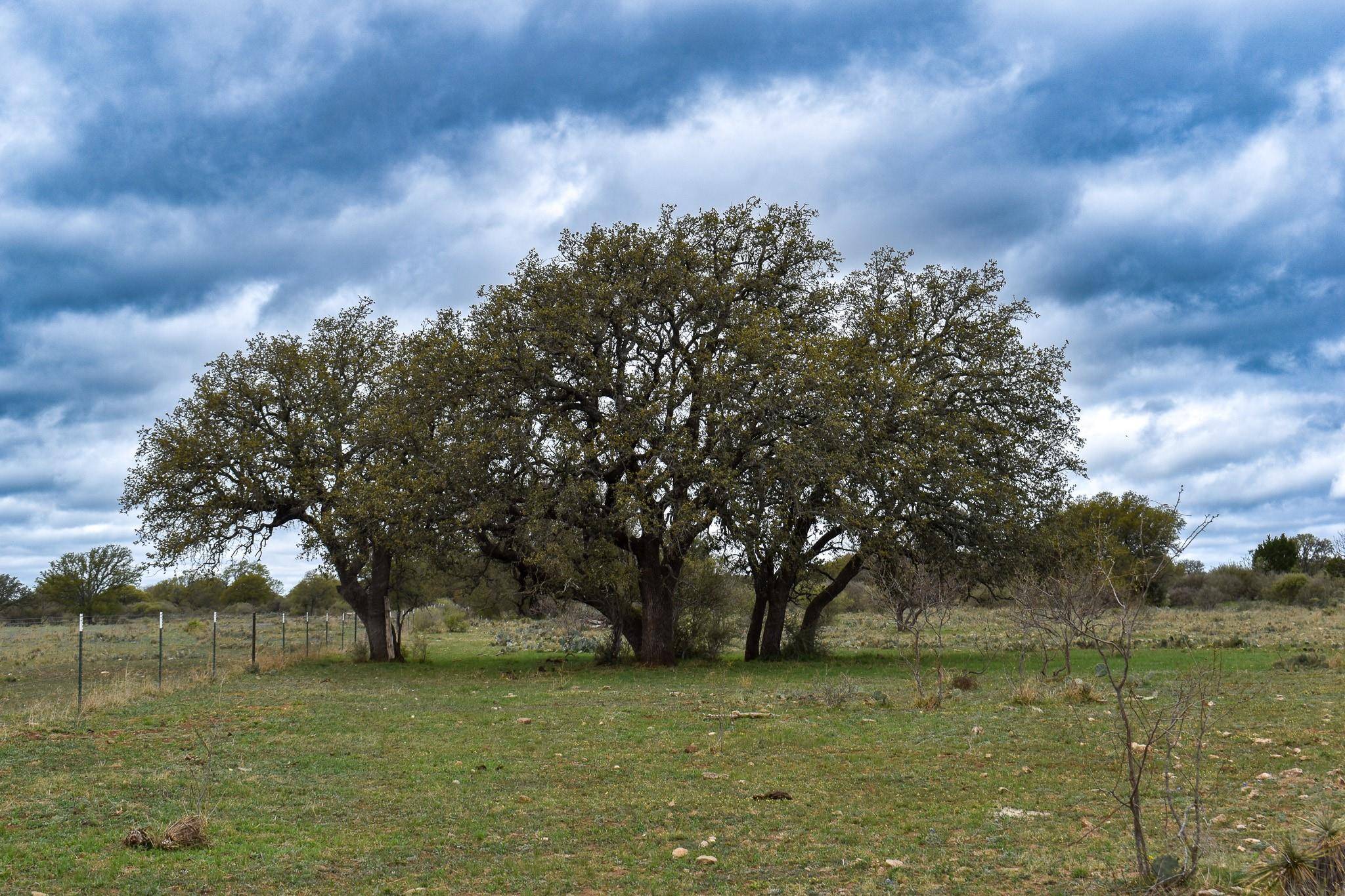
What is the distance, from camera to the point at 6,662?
3538cm

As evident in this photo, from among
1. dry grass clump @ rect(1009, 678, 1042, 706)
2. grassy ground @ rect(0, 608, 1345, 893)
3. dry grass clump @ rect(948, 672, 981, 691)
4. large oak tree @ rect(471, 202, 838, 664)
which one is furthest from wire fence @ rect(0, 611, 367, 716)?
dry grass clump @ rect(948, 672, 981, 691)

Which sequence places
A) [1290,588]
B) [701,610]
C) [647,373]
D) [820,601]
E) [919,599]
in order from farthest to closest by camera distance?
[1290,588] → [701,610] → [820,601] → [647,373] → [919,599]

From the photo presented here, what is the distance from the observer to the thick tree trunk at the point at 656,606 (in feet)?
94.3

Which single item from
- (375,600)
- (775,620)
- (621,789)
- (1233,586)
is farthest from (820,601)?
(1233,586)

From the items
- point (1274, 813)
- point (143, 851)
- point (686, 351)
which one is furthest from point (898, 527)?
point (143, 851)

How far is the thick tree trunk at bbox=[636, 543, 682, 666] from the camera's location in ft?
94.3

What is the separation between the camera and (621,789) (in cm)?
1112

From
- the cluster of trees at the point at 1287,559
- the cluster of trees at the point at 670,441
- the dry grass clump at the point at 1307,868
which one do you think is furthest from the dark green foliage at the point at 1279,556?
the dry grass clump at the point at 1307,868

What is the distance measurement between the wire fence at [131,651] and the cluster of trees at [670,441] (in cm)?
434

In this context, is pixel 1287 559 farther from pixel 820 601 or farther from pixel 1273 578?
pixel 820 601

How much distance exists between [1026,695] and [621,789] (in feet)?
28.4

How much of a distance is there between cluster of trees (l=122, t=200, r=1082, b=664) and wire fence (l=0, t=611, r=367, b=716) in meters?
4.34

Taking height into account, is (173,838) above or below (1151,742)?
below

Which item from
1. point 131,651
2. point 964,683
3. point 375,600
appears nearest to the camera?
point 964,683
